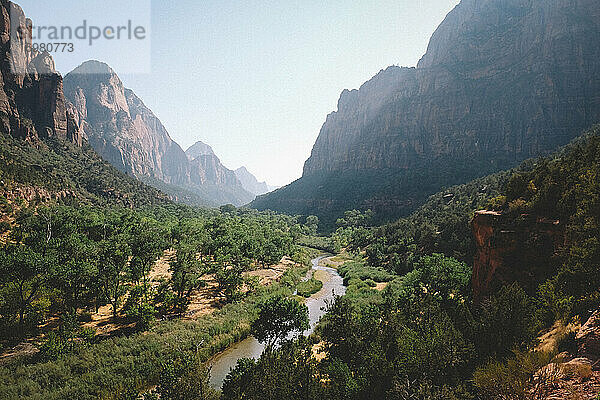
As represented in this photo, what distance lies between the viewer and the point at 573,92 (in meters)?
124

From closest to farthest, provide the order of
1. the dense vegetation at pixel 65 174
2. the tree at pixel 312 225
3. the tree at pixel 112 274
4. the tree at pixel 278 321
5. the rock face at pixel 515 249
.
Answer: the rock face at pixel 515 249, the tree at pixel 278 321, the tree at pixel 112 274, the dense vegetation at pixel 65 174, the tree at pixel 312 225

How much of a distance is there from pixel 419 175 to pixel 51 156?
14611cm

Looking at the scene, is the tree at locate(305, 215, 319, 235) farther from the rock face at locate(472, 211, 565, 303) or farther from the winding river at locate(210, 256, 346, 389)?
the rock face at locate(472, 211, 565, 303)

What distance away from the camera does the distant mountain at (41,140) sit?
246ft

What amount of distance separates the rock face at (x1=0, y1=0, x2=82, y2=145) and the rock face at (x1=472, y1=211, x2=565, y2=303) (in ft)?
397

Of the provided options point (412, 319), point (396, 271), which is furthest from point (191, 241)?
point (412, 319)

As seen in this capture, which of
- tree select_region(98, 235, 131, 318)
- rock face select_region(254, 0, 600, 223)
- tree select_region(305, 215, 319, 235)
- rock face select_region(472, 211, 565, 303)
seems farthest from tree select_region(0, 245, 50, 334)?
rock face select_region(254, 0, 600, 223)

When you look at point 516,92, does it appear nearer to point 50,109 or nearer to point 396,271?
point 396,271

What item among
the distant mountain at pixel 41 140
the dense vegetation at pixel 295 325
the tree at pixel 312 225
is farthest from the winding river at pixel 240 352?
the tree at pixel 312 225

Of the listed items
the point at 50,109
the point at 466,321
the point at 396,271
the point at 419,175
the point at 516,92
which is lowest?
the point at 396,271

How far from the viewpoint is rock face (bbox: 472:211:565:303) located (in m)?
20.4

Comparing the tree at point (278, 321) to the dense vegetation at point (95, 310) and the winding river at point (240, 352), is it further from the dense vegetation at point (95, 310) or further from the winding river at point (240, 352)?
the dense vegetation at point (95, 310)

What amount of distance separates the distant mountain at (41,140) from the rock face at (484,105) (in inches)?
4141

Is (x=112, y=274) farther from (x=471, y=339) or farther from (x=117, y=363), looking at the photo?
(x=471, y=339)
